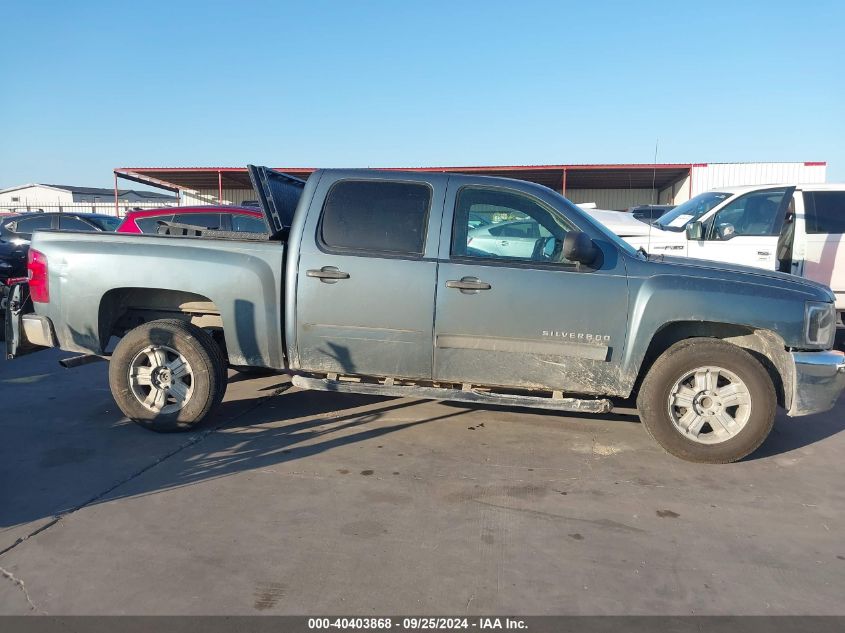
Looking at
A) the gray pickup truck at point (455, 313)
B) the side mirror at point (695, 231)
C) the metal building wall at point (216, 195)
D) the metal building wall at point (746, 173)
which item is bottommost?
the gray pickup truck at point (455, 313)

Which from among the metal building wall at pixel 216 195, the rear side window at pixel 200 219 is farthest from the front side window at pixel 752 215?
the metal building wall at pixel 216 195

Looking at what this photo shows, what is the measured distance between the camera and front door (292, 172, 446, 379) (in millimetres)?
4742

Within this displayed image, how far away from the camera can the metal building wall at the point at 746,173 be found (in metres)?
25.4

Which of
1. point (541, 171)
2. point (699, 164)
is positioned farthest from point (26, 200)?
point (699, 164)

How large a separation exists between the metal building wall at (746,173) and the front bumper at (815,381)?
2281 centimetres

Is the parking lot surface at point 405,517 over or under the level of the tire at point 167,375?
under

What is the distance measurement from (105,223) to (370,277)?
46.0 feet

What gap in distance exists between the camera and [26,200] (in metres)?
59.2

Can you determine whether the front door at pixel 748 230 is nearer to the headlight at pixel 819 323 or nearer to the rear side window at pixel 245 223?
the headlight at pixel 819 323

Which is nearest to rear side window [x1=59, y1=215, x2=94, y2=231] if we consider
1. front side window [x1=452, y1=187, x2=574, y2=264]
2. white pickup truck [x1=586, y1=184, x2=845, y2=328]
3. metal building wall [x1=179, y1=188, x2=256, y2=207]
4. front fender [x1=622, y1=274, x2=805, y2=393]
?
white pickup truck [x1=586, y1=184, x2=845, y2=328]

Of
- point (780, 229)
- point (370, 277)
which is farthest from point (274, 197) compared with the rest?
point (780, 229)

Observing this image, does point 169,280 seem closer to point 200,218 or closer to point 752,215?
point 200,218

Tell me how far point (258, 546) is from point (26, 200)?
66.7 meters

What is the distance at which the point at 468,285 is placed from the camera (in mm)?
4621
